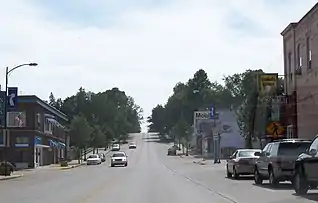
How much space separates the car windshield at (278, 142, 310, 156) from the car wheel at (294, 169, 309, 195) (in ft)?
13.5

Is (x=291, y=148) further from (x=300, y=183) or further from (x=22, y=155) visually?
(x=22, y=155)

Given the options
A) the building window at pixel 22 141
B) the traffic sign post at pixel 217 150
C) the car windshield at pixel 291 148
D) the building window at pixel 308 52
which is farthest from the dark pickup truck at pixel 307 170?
the building window at pixel 22 141

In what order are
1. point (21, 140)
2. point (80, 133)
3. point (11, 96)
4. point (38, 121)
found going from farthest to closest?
point (80, 133)
point (38, 121)
point (21, 140)
point (11, 96)

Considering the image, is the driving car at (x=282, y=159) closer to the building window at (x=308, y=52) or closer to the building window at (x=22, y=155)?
the building window at (x=308, y=52)

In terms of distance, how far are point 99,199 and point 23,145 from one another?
6114 cm

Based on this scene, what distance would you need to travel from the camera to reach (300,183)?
75.6 ft

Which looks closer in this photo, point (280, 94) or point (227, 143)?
point (280, 94)

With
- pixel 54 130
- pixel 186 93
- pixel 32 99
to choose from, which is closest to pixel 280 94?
pixel 32 99

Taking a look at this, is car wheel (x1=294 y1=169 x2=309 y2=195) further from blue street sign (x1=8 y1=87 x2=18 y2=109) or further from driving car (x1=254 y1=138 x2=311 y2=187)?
blue street sign (x1=8 y1=87 x2=18 y2=109)

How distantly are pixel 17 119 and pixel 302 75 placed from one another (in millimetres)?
44075

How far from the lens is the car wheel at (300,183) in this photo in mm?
22797

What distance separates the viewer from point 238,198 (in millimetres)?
22594

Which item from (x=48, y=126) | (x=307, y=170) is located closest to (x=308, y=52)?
(x=307, y=170)

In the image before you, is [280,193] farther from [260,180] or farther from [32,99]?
[32,99]
